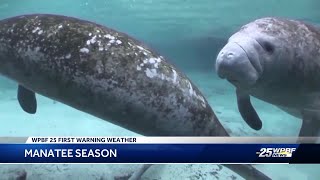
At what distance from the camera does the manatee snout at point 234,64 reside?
356 cm

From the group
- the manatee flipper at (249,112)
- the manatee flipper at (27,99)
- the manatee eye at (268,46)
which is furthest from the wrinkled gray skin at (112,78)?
the manatee flipper at (249,112)

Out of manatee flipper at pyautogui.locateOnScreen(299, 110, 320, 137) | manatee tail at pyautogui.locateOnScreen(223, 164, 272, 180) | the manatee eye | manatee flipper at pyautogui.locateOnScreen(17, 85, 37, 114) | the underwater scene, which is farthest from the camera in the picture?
manatee flipper at pyautogui.locateOnScreen(17, 85, 37, 114)

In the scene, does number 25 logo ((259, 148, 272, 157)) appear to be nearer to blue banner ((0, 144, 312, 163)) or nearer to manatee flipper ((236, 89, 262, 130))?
blue banner ((0, 144, 312, 163))

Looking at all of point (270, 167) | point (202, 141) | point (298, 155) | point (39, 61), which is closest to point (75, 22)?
point (39, 61)

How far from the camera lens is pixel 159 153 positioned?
325 cm

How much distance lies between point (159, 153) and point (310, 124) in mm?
2145

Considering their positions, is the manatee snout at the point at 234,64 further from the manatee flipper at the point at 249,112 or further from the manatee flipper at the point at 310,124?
the manatee flipper at the point at 249,112

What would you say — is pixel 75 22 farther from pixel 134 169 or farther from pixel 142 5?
pixel 142 5

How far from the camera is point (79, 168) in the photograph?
4.52m

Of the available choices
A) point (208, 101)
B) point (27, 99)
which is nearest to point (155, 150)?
point (208, 101)

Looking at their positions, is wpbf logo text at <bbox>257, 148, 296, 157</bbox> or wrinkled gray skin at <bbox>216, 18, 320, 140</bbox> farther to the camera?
wrinkled gray skin at <bbox>216, 18, 320, 140</bbox>

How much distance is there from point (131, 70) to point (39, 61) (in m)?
0.95

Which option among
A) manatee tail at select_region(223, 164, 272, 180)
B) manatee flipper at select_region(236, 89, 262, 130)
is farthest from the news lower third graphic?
manatee flipper at select_region(236, 89, 262, 130)

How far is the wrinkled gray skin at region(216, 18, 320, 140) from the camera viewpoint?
370cm
